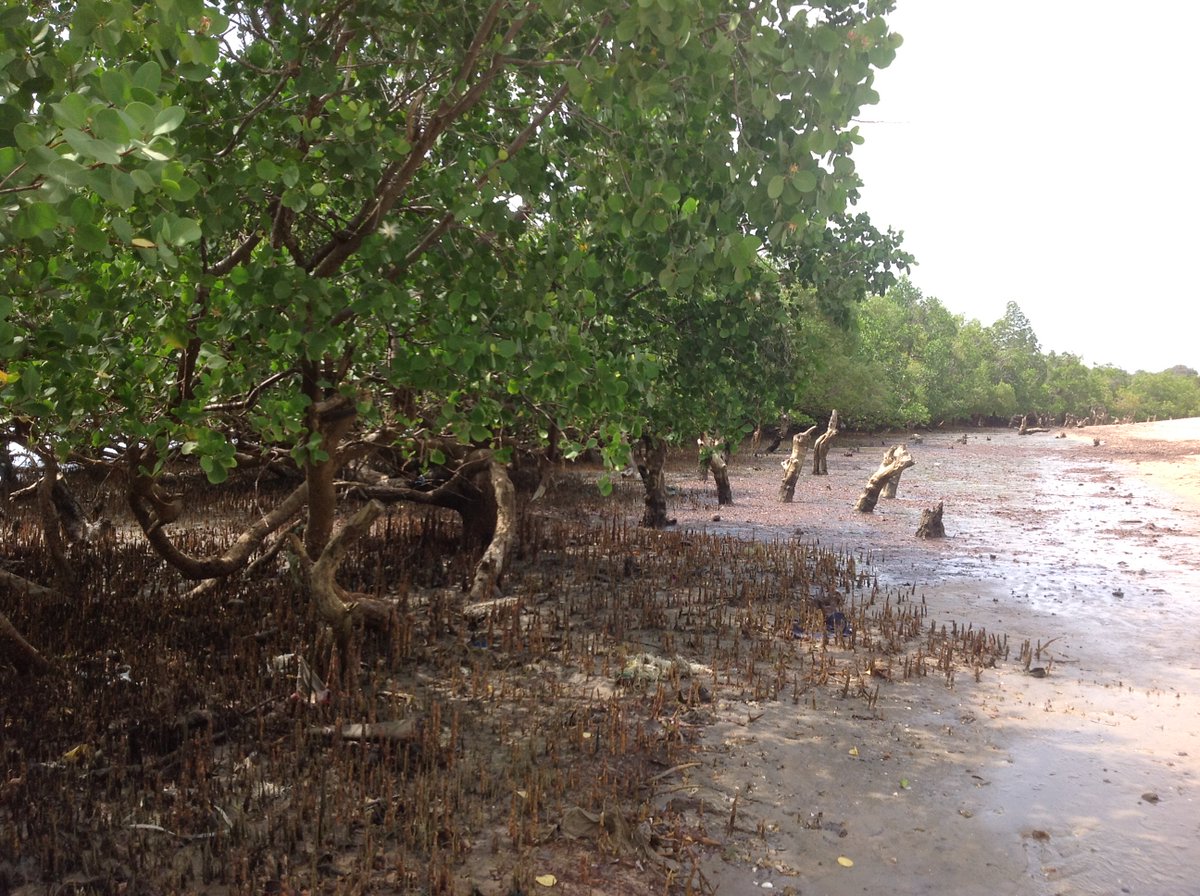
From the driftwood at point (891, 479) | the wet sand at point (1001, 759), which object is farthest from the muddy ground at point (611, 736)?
the driftwood at point (891, 479)

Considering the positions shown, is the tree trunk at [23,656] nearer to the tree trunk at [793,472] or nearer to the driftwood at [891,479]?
the tree trunk at [793,472]

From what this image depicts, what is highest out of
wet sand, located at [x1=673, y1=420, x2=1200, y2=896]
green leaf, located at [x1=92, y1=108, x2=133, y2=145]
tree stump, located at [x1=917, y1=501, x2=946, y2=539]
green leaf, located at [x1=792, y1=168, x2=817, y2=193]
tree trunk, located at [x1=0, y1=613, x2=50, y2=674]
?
green leaf, located at [x1=792, y1=168, x2=817, y2=193]

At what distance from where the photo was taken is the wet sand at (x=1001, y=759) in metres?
4.25

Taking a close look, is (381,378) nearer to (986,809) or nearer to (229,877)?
(229,877)

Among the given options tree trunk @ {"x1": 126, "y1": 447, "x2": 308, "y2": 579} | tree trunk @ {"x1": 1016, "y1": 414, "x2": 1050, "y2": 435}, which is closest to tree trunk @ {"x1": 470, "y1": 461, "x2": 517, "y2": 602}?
tree trunk @ {"x1": 126, "y1": 447, "x2": 308, "y2": 579}

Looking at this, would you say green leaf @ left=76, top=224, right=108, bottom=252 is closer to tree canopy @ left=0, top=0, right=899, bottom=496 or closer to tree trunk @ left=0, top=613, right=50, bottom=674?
tree canopy @ left=0, top=0, right=899, bottom=496

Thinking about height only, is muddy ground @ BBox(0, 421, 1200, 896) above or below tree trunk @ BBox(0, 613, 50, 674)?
below

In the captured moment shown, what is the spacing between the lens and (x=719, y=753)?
5.27m

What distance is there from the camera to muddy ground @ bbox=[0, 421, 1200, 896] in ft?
13.2

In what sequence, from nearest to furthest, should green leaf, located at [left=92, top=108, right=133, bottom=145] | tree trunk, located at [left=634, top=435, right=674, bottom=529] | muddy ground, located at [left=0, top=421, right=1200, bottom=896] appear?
1. green leaf, located at [left=92, top=108, right=133, bottom=145]
2. muddy ground, located at [left=0, top=421, right=1200, bottom=896]
3. tree trunk, located at [left=634, top=435, right=674, bottom=529]

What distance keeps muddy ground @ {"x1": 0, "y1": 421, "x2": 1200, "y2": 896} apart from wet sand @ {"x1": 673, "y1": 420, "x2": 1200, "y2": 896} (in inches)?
1.0

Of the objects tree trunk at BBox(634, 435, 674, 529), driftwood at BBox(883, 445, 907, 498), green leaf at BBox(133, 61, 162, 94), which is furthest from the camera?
driftwood at BBox(883, 445, 907, 498)

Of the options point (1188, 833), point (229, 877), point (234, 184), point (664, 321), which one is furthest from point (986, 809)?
point (234, 184)

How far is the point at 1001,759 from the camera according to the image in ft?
17.9
